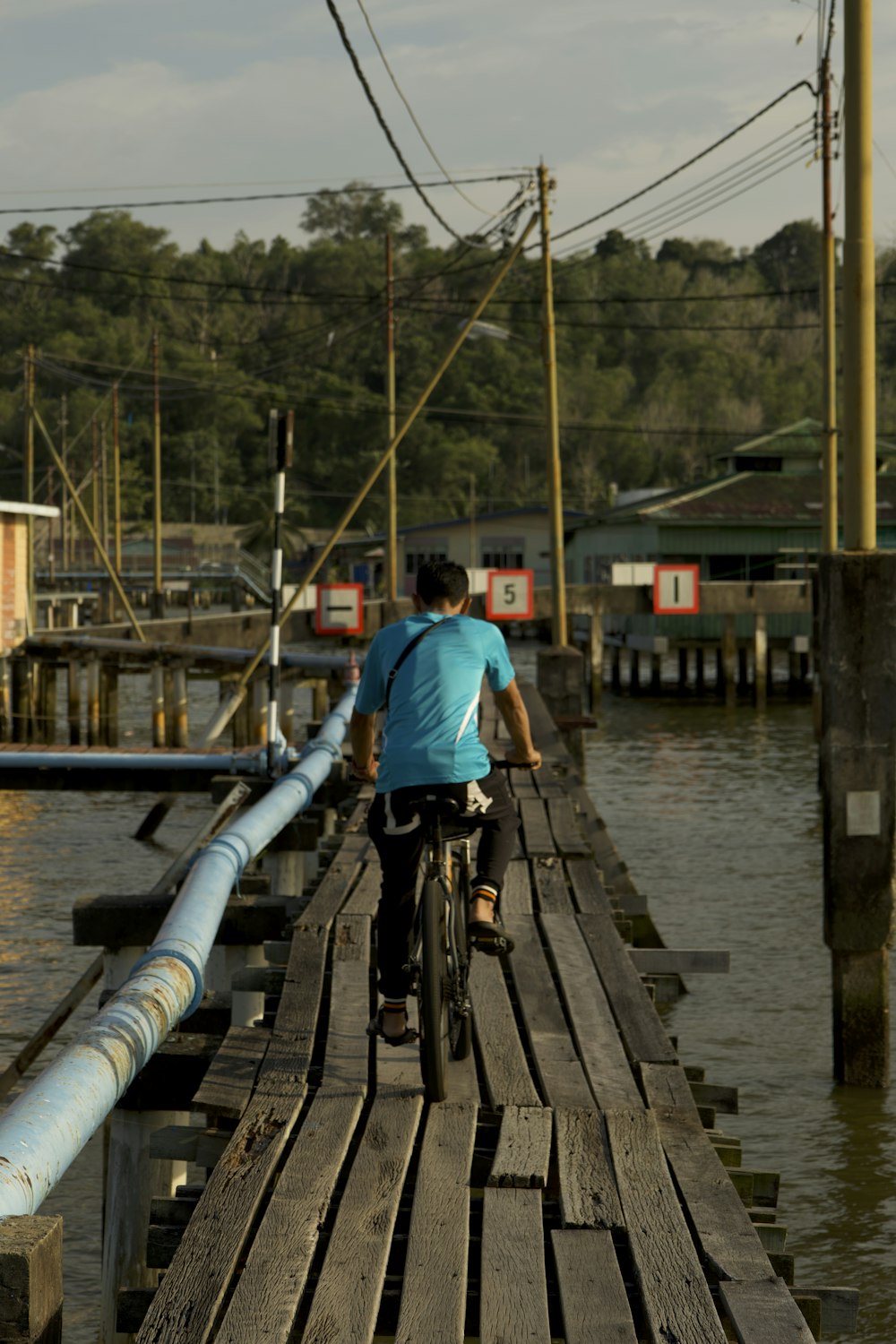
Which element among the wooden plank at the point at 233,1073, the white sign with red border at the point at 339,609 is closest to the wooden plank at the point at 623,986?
the wooden plank at the point at 233,1073

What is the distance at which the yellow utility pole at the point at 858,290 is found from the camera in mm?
9242

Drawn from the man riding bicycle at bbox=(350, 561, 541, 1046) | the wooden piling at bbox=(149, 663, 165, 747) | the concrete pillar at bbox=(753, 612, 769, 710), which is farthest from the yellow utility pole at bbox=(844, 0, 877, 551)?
the concrete pillar at bbox=(753, 612, 769, 710)

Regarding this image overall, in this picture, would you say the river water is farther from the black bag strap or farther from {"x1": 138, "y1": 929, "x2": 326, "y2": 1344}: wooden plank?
the black bag strap

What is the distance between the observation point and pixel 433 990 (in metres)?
5.60

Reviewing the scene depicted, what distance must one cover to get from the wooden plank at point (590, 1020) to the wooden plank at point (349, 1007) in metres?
0.77

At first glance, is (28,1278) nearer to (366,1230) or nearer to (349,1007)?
(366,1230)

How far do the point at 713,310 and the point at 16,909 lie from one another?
127 metres

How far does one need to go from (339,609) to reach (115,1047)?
29213 millimetres

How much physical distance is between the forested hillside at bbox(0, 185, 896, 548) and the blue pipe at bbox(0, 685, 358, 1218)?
291 ft

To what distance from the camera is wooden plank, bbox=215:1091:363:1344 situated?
3.98m

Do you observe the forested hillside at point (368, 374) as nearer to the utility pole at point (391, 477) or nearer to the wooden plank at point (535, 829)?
the utility pole at point (391, 477)

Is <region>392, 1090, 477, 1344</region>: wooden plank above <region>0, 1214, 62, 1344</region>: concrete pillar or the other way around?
the other way around

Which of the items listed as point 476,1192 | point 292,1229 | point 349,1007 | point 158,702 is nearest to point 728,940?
point 349,1007

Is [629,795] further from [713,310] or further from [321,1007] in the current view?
[713,310]
